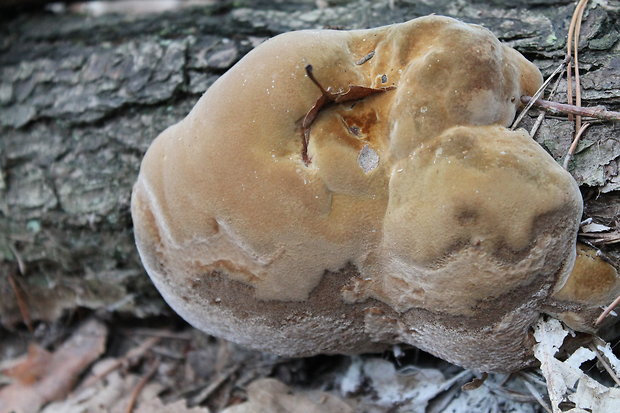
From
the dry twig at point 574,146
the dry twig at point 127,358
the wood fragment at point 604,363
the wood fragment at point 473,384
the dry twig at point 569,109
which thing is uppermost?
the dry twig at point 569,109

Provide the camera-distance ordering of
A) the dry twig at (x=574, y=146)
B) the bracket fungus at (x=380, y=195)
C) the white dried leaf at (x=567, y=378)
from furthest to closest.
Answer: the dry twig at (x=574, y=146) < the white dried leaf at (x=567, y=378) < the bracket fungus at (x=380, y=195)

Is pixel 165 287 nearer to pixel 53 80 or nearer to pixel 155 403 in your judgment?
pixel 155 403

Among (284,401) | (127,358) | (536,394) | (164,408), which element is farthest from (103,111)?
(536,394)

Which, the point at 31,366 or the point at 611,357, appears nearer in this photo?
the point at 611,357

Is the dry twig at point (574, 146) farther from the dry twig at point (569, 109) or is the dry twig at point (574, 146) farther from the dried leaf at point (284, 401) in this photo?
the dried leaf at point (284, 401)

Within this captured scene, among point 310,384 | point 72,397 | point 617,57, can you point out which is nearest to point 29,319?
point 72,397

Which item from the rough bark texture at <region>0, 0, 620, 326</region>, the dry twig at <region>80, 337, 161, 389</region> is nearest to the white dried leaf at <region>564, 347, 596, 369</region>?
the rough bark texture at <region>0, 0, 620, 326</region>

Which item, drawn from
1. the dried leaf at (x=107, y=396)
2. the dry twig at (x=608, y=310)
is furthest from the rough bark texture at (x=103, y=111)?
the dry twig at (x=608, y=310)

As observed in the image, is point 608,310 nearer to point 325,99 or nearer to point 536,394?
point 536,394
